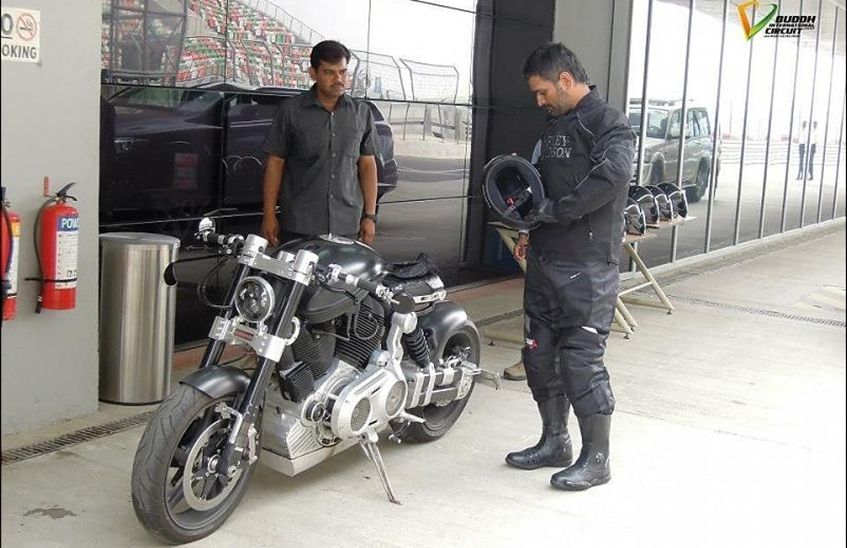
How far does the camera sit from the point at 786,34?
1337 cm

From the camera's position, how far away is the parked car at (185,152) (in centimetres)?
529

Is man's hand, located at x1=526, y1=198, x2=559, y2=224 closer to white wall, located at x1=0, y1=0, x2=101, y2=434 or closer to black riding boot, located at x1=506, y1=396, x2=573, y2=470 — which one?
black riding boot, located at x1=506, y1=396, x2=573, y2=470

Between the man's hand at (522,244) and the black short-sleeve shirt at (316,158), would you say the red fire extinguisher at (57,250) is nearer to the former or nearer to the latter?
the black short-sleeve shirt at (316,158)

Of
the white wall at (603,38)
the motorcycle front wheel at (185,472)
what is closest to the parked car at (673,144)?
the white wall at (603,38)

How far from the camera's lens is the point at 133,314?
467 cm

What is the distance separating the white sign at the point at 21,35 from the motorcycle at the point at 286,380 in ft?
3.89

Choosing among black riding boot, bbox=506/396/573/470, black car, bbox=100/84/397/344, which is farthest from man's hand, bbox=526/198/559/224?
black car, bbox=100/84/397/344

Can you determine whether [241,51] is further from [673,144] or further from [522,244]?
[673,144]

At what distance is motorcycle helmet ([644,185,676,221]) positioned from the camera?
25.5 ft

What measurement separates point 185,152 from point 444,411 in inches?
86.5

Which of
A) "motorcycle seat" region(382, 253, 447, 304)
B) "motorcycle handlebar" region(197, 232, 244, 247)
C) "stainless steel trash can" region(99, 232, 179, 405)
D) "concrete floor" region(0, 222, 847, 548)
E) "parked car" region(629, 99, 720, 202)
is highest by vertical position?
"parked car" region(629, 99, 720, 202)

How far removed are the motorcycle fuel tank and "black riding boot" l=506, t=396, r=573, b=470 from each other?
3.25 feet

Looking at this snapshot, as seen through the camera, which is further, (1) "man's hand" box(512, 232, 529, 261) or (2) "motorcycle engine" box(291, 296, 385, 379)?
(1) "man's hand" box(512, 232, 529, 261)

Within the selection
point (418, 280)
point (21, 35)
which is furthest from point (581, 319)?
point (21, 35)
